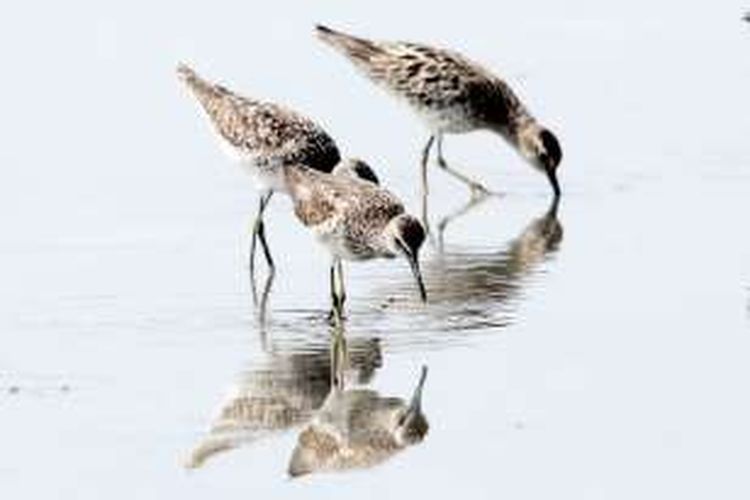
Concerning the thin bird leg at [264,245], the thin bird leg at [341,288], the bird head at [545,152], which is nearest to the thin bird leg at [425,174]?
the bird head at [545,152]

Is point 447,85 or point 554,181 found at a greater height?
point 447,85

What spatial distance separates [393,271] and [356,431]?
13.3 ft

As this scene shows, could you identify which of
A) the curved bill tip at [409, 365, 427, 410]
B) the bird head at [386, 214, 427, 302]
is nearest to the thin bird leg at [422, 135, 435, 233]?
the bird head at [386, 214, 427, 302]

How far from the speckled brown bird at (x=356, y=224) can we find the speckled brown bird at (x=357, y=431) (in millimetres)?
1467

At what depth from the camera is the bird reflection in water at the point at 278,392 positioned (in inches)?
488

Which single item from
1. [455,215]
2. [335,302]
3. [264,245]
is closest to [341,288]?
[335,302]

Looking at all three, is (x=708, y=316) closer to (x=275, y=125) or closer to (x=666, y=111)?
(x=275, y=125)

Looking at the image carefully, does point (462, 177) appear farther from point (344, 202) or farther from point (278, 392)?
point (278, 392)

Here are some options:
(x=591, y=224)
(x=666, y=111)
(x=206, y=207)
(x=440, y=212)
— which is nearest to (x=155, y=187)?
(x=206, y=207)

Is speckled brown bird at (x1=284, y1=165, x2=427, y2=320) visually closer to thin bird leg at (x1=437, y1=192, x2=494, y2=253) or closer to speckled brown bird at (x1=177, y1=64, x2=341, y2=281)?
speckled brown bird at (x1=177, y1=64, x2=341, y2=281)

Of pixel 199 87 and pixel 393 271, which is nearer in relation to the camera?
pixel 393 271

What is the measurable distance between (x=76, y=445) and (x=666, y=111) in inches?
422

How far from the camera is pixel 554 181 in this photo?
19.4m

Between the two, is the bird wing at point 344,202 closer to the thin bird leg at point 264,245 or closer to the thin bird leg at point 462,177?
the thin bird leg at point 264,245
